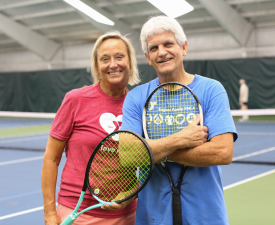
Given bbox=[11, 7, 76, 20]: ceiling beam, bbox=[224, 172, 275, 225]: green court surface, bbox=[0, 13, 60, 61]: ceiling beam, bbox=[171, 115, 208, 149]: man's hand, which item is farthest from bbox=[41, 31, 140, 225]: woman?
bbox=[0, 13, 60, 61]: ceiling beam

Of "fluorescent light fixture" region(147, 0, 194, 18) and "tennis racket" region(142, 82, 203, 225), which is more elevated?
"fluorescent light fixture" region(147, 0, 194, 18)

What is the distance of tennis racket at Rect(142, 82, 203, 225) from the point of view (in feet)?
5.81

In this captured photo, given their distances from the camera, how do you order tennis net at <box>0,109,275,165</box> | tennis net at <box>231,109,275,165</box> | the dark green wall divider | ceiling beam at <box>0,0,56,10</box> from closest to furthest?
tennis net at <box>231,109,275,165</box> < tennis net at <box>0,109,275,165</box> < the dark green wall divider < ceiling beam at <box>0,0,56,10</box>

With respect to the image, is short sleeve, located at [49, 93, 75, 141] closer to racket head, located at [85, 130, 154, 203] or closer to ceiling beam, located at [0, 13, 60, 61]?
racket head, located at [85, 130, 154, 203]

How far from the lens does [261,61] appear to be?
14.6 m

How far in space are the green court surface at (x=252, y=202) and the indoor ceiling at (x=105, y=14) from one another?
9.25 meters

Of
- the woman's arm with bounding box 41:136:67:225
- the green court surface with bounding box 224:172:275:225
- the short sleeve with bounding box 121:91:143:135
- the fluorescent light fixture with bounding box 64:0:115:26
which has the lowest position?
the green court surface with bounding box 224:172:275:225

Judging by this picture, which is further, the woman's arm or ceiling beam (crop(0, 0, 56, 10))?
ceiling beam (crop(0, 0, 56, 10))

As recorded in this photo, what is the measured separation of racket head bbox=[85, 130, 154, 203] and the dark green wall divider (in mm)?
13588

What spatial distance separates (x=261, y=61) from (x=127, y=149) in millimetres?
13916

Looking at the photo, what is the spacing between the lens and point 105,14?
1650cm

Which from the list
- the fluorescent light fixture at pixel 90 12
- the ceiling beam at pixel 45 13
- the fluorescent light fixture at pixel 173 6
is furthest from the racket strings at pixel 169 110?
the ceiling beam at pixel 45 13

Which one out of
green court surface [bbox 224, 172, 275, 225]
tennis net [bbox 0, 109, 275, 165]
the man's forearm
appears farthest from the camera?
tennis net [bbox 0, 109, 275, 165]

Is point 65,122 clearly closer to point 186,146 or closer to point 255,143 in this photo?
point 186,146
